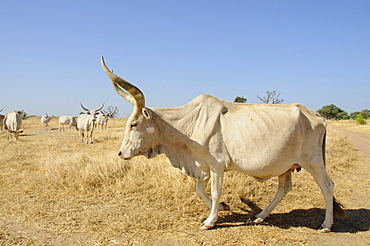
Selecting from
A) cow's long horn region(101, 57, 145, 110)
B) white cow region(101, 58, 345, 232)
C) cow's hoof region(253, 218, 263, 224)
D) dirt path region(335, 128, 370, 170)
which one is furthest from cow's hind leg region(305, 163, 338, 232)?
dirt path region(335, 128, 370, 170)

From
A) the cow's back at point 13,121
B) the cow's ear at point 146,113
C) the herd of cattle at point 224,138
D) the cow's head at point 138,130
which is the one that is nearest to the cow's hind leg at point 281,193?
the herd of cattle at point 224,138

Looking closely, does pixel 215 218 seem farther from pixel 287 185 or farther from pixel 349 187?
pixel 349 187

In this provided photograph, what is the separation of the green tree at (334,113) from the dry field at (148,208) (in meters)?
65.2

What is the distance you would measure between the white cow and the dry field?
1.43 feet

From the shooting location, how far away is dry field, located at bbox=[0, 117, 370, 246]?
3668 millimetres

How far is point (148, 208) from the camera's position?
185 inches

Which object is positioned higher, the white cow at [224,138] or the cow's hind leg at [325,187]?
the white cow at [224,138]

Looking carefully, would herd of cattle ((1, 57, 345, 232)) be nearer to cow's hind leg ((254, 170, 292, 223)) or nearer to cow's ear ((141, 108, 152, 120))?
cow's ear ((141, 108, 152, 120))

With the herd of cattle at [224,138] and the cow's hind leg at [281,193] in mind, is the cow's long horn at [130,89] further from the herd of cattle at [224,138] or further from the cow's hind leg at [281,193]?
the cow's hind leg at [281,193]

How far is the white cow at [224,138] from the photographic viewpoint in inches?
149

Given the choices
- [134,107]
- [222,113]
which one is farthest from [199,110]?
[134,107]

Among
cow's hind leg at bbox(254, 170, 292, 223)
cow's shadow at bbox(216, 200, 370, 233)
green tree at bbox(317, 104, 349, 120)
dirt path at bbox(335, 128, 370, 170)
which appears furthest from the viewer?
green tree at bbox(317, 104, 349, 120)

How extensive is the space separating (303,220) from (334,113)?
70.1 m

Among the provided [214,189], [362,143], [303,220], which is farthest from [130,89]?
[362,143]
